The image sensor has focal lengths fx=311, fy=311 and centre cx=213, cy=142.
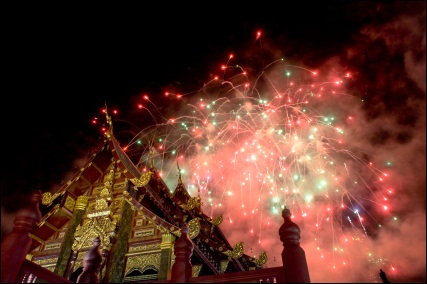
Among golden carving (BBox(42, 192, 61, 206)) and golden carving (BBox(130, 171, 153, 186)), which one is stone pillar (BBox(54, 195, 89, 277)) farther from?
golden carving (BBox(130, 171, 153, 186))

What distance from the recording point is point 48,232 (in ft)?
35.3

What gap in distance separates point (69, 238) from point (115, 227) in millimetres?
1782

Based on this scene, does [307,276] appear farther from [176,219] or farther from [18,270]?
[176,219]

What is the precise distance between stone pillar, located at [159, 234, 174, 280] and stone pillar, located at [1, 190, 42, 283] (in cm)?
398

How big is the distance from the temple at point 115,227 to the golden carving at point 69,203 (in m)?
0.04

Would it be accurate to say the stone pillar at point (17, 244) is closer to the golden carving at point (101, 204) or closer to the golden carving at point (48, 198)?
the golden carving at point (101, 204)

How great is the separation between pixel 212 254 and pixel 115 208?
4.00 meters

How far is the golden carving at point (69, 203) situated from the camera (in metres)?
10.7

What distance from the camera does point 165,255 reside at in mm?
9219

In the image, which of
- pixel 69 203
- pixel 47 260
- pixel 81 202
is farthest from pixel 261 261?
pixel 47 260

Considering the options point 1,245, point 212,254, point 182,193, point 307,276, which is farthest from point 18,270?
point 182,193

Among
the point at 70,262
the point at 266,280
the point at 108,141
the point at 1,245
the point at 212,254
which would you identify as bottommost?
the point at 266,280

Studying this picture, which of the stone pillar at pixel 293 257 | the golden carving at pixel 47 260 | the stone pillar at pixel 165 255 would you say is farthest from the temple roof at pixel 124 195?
the stone pillar at pixel 293 257

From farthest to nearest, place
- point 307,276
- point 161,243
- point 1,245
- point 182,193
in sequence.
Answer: point 182,193 < point 161,243 < point 1,245 < point 307,276
